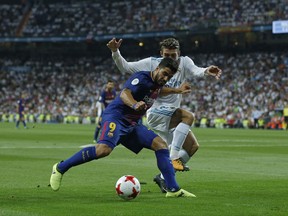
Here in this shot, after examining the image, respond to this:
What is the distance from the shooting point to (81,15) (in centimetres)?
7331

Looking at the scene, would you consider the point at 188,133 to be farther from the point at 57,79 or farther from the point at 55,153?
the point at 57,79

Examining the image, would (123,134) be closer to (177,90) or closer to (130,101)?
(130,101)

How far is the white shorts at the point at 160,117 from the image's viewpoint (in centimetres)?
1334

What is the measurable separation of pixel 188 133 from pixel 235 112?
137ft

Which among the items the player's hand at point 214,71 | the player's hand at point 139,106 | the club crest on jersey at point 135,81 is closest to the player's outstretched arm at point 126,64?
the player's hand at point 214,71

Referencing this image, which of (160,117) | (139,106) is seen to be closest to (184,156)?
(160,117)

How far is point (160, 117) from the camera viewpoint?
1345 centimetres

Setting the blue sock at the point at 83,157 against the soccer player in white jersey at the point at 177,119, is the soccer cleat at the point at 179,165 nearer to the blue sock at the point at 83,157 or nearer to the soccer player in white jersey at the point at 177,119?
the soccer player in white jersey at the point at 177,119

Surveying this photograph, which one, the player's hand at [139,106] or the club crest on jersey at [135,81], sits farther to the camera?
the club crest on jersey at [135,81]

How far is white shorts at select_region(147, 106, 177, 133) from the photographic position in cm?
1334

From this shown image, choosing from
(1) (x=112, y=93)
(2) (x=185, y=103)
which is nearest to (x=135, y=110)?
(1) (x=112, y=93)

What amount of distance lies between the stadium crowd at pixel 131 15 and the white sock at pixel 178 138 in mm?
45668

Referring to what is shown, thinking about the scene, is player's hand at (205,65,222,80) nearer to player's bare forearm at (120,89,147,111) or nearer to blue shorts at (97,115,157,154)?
blue shorts at (97,115,157,154)

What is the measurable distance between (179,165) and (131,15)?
58.2 m
